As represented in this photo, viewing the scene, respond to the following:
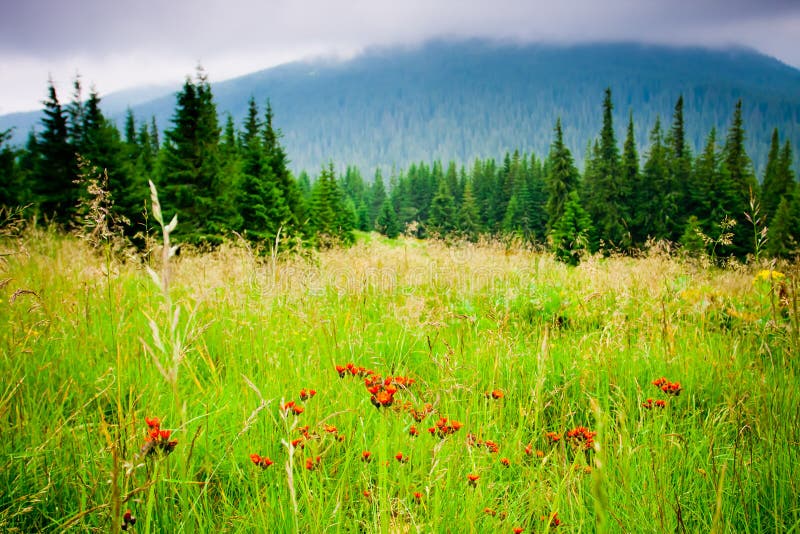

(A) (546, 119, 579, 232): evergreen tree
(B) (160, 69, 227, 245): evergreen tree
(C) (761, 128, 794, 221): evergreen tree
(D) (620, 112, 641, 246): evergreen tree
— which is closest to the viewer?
(B) (160, 69, 227, 245): evergreen tree

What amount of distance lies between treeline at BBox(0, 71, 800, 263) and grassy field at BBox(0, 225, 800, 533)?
948 mm

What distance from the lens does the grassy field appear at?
1480 mm

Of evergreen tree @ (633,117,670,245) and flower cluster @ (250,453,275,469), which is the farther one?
evergreen tree @ (633,117,670,245)

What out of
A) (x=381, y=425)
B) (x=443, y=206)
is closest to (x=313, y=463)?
(x=381, y=425)

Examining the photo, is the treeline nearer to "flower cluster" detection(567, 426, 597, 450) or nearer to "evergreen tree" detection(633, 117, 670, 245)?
"evergreen tree" detection(633, 117, 670, 245)

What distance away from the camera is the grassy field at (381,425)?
1480 millimetres

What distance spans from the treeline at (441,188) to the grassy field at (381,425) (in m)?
0.95

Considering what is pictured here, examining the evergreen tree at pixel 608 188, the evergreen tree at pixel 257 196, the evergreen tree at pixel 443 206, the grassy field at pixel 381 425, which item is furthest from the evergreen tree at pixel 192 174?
the evergreen tree at pixel 443 206

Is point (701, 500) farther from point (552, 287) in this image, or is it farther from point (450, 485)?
point (552, 287)

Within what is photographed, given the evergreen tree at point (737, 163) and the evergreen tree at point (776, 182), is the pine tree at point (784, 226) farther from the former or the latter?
the evergreen tree at point (776, 182)

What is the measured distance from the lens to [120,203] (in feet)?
69.7

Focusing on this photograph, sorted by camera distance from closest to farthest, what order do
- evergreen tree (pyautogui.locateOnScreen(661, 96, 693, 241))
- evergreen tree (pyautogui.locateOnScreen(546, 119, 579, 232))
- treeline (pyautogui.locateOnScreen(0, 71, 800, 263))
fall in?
treeline (pyautogui.locateOnScreen(0, 71, 800, 263)), evergreen tree (pyautogui.locateOnScreen(546, 119, 579, 232)), evergreen tree (pyautogui.locateOnScreen(661, 96, 693, 241))

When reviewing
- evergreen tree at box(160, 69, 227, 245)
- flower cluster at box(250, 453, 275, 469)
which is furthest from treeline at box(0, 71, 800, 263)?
flower cluster at box(250, 453, 275, 469)

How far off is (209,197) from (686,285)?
23.2m
